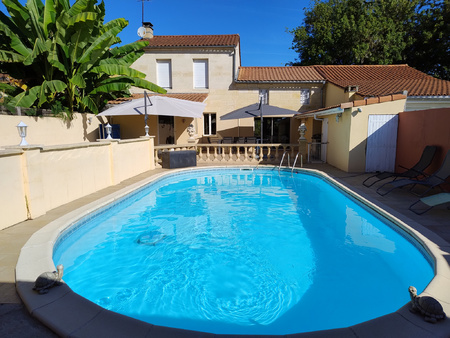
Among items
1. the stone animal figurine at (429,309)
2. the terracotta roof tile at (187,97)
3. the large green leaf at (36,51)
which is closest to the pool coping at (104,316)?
the stone animal figurine at (429,309)

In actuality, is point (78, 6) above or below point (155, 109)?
above

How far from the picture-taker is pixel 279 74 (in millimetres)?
20766

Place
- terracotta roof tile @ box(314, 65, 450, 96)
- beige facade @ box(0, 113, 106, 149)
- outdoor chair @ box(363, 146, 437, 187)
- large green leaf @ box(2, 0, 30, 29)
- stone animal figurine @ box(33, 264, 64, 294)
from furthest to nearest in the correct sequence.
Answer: terracotta roof tile @ box(314, 65, 450, 96) < large green leaf @ box(2, 0, 30, 29) < beige facade @ box(0, 113, 106, 149) < outdoor chair @ box(363, 146, 437, 187) < stone animal figurine @ box(33, 264, 64, 294)

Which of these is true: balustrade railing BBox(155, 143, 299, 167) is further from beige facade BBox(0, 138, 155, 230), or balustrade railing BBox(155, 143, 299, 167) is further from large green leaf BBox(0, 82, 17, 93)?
large green leaf BBox(0, 82, 17, 93)

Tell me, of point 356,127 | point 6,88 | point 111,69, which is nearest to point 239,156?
point 356,127

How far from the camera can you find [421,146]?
31.4ft

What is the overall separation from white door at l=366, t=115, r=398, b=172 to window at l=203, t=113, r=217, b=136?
11.0 meters

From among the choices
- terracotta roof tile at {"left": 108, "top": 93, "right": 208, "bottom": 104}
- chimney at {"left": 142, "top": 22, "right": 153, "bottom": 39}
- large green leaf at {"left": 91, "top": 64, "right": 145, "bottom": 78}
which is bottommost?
terracotta roof tile at {"left": 108, "top": 93, "right": 208, "bottom": 104}

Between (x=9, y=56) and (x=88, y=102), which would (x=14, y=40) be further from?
(x=88, y=102)

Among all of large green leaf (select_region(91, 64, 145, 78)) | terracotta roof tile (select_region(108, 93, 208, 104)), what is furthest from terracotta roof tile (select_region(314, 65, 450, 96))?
large green leaf (select_region(91, 64, 145, 78))

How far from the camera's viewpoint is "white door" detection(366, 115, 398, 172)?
11281 millimetres

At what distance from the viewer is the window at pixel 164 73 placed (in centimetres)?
1981

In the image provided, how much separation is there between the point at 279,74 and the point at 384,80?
279 inches

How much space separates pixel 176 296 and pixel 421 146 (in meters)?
9.64
